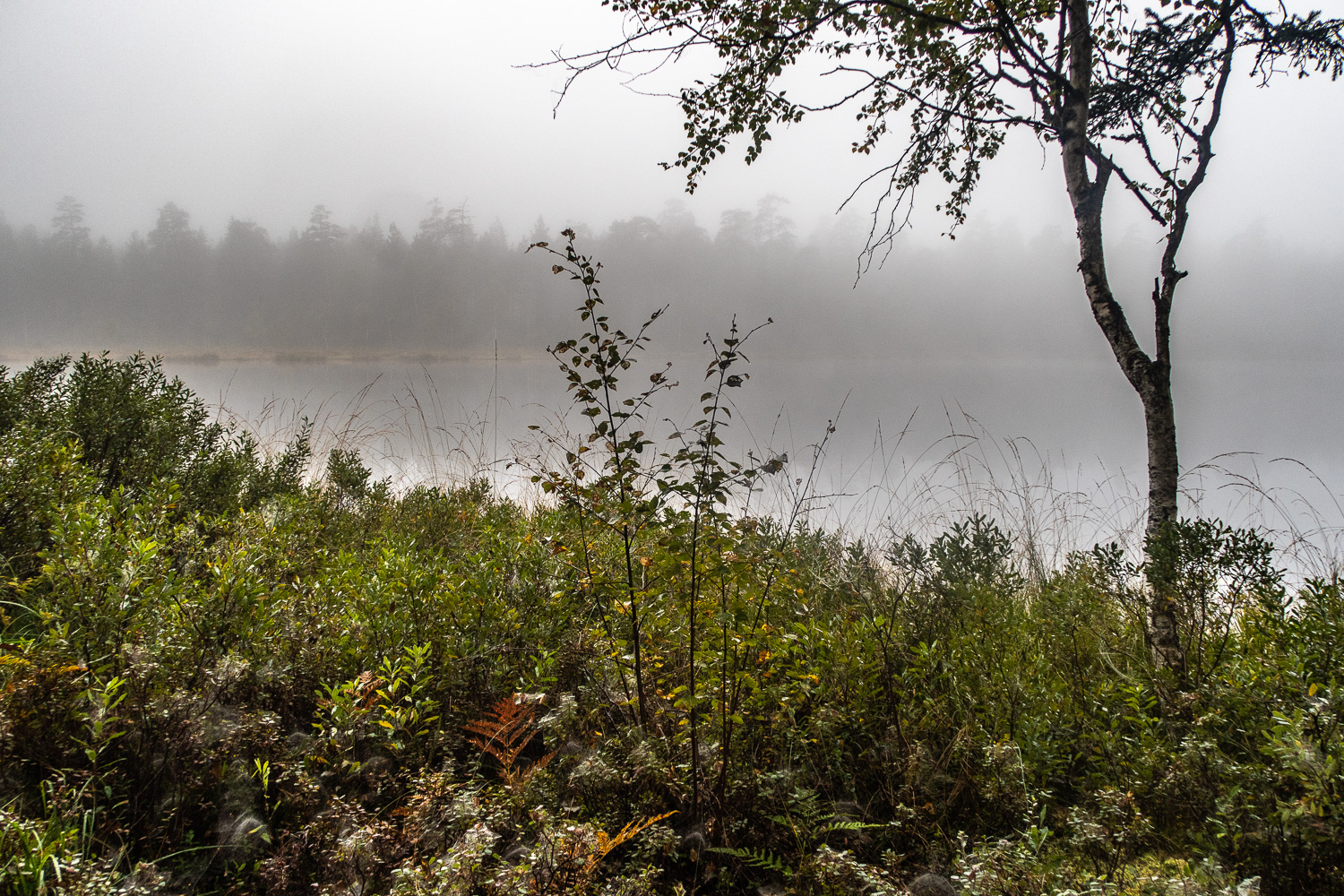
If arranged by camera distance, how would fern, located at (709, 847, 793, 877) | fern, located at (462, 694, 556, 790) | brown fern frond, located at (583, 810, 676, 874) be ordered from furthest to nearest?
1. fern, located at (462, 694, 556, 790)
2. fern, located at (709, 847, 793, 877)
3. brown fern frond, located at (583, 810, 676, 874)

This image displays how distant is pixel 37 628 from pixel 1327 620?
5.07m

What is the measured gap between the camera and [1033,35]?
13.0ft

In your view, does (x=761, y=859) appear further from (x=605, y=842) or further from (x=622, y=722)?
(x=622, y=722)

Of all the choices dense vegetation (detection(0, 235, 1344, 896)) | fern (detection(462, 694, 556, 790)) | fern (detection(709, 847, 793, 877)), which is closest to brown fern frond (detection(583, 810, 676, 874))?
dense vegetation (detection(0, 235, 1344, 896))

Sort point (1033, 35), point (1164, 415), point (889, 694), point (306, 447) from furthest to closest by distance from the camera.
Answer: point (306, 447) → point (1033, 35) → point (1164, 415) → point (889, 694)

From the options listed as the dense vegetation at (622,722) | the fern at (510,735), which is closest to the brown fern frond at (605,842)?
the dense vegetation at (622,722)

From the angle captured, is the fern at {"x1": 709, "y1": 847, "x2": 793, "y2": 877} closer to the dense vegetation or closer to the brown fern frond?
the dense vegetation

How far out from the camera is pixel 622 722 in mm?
2426

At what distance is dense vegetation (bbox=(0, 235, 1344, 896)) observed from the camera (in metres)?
1.56

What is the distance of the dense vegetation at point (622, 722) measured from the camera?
5.10 ft

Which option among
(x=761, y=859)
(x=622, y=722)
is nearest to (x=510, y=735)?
(x=622, y=722)

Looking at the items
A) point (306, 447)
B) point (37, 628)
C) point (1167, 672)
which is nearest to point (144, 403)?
point (306, 447)

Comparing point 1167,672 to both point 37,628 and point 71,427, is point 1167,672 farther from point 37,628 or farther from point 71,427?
point 71,427

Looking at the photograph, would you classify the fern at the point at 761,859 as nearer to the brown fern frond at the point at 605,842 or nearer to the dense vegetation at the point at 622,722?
the dense vegetation at the point at 622,722
